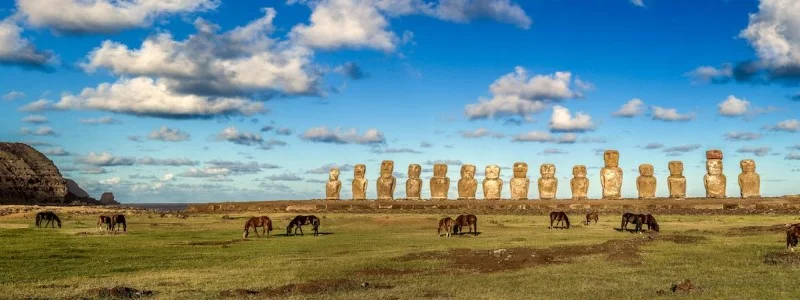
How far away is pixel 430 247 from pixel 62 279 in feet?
43.9

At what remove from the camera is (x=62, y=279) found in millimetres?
18391

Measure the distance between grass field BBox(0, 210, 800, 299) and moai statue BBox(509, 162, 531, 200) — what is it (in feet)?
112

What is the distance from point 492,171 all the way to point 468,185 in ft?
9.42

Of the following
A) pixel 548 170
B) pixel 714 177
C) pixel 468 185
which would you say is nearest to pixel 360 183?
pixel 468 185

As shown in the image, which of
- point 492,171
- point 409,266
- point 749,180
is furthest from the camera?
point 492,171

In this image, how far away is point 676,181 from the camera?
61.7 m

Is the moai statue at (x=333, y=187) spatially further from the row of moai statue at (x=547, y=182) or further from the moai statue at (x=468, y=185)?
the moai statue at (x=468, y=185)

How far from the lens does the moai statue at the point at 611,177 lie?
63.6 metres

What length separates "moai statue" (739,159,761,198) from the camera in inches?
2318

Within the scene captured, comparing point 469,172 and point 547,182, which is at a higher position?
point 469,172

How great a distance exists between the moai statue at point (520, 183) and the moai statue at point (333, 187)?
18263 millimetres

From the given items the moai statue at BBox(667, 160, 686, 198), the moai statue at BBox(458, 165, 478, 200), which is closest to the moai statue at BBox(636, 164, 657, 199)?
the moai statue at BBox(667, 160, 686, 198)

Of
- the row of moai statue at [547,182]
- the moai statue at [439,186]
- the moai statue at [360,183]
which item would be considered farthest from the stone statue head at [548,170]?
the moai statue at [360,183]

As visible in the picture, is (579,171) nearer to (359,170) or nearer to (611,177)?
(611,177)
